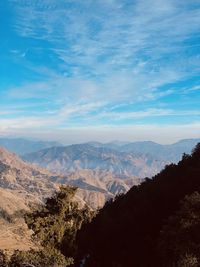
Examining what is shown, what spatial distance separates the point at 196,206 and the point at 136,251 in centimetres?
1951

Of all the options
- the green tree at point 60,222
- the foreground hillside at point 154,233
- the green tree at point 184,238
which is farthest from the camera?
the green tree at point 60,222

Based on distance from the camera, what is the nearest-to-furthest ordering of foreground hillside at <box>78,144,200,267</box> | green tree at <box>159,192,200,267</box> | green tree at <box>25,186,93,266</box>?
green tree at <box>159,192,200,267</box>, foreground hillside at <box>78,144,200,267</box>, green tree at <box>25,186,93,266</box>

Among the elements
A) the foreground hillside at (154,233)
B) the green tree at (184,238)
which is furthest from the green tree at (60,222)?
the green tree at (184,238)

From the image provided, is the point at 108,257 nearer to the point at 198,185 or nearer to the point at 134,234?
the point at 134,234

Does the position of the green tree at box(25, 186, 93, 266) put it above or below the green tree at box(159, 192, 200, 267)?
below

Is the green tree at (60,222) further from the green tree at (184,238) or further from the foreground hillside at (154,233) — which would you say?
the green tree at (184,238)

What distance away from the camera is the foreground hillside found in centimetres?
3606

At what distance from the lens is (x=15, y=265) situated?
52750 millimetres

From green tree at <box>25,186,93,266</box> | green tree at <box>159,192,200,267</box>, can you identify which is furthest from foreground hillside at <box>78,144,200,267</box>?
green tree at <box>25,186,93,266</box>

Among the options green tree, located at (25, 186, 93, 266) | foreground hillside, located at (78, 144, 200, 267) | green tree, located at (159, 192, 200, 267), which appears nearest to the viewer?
green tree, located at (159, 192, 200, 267)

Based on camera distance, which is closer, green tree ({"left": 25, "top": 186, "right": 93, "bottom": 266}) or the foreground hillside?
the foreground hillside

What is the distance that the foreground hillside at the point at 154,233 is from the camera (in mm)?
36062

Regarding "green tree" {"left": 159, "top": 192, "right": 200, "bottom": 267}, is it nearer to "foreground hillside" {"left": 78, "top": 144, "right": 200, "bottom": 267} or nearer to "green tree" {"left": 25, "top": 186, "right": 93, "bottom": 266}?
"foreground hillside" {"left": 78, "top": 144, "right": 200, "bottom": 267}

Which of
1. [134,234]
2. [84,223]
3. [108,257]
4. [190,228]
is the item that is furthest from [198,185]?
[190,228]
